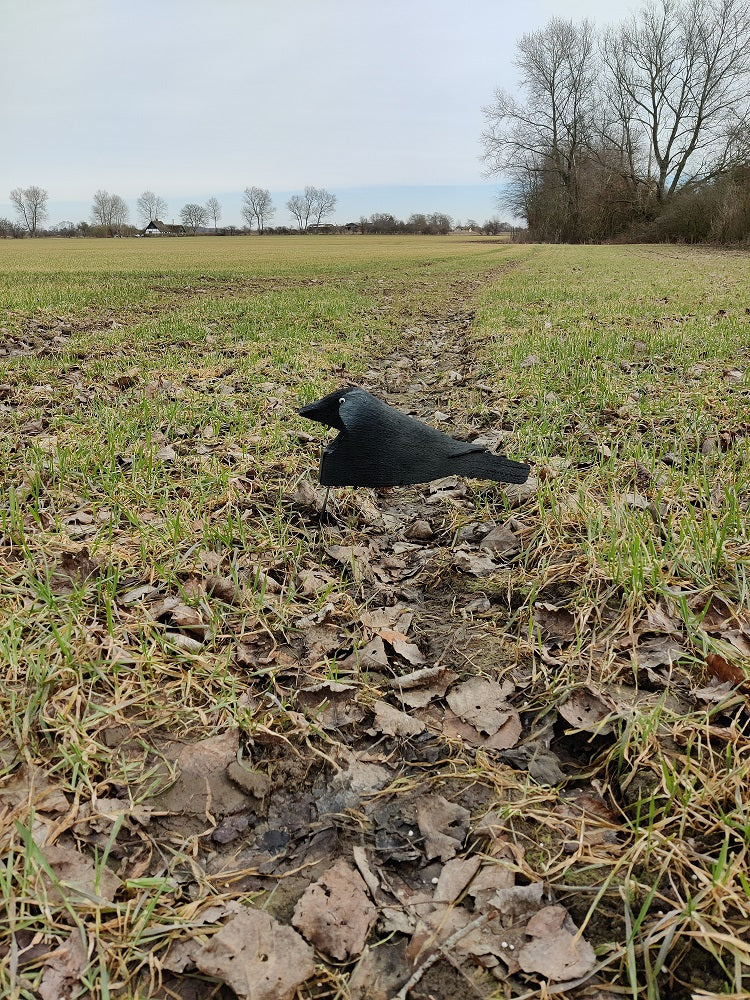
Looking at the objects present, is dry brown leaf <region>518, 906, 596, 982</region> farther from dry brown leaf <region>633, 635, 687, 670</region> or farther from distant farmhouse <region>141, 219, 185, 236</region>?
distant farmhouse <region>141, 219, 185, 236</region>

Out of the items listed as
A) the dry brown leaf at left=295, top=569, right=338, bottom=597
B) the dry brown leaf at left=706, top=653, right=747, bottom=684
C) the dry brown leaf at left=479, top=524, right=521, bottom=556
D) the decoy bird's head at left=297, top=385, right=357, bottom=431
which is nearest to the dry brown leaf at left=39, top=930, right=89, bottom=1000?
the dry brown leaf at left=295, top=569, right=338, bottom=597

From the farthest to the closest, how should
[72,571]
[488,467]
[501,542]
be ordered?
1. [501,542]
2. [488,467]
3. [72,571]

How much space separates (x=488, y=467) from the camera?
7.50 feet

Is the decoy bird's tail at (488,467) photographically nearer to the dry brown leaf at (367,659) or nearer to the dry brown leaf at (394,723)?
the dry brown leaf at (367,659)

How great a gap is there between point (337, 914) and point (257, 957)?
0.53 ft

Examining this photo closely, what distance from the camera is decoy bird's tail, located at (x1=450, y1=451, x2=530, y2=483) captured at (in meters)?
2.24

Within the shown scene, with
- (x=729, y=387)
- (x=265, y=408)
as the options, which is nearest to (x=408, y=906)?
(x=265, y=408)

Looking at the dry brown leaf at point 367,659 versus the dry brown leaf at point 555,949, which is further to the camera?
the dry brown leaf at point 367,659

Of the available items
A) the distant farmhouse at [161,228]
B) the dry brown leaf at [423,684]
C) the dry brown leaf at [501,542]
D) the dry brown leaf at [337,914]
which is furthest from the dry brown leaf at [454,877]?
the distant farmhouse at [161,228]

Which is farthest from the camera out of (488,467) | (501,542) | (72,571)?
(501,542)

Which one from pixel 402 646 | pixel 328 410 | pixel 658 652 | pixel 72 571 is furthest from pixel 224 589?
pixel 658 652

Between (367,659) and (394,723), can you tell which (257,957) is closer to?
(394,723)

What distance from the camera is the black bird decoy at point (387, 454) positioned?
7.42ft

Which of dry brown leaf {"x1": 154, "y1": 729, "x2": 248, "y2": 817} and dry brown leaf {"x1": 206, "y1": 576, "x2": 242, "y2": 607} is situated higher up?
dry brown leaf {"x1": 206, "y1": 576, "x2": 242, "y2": 607}
